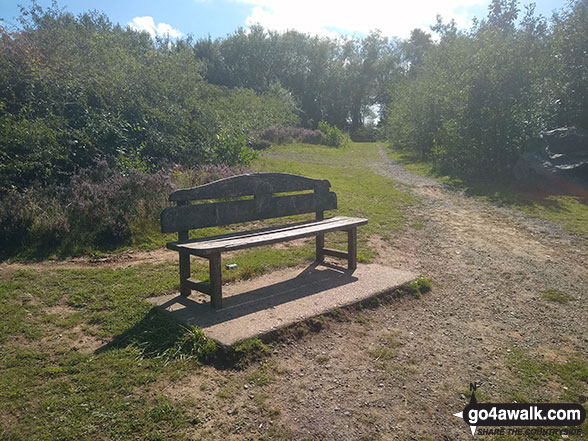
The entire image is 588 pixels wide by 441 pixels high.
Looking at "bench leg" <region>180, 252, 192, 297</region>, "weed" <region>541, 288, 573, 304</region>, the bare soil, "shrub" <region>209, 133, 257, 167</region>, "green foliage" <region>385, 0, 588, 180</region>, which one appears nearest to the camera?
the bare soil

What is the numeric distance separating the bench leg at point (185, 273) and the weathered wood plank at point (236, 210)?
0.27 meters

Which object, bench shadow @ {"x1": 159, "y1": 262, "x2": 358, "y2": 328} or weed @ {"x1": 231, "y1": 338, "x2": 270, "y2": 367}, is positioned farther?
bench shadow @ {"x1": 159, "y1": 262, "x2": 358, "y2": 328}

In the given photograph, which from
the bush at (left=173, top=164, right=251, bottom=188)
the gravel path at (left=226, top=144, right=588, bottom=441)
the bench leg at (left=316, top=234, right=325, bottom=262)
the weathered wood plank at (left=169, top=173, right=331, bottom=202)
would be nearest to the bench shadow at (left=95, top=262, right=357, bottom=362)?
the bench leg at (left=316, top=234, right=325, bottom=262)

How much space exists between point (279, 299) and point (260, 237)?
622mm

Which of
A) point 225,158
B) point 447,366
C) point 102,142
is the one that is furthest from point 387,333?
point 225,158

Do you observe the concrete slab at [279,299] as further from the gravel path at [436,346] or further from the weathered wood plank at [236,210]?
the weathered wood plank at [236,210]

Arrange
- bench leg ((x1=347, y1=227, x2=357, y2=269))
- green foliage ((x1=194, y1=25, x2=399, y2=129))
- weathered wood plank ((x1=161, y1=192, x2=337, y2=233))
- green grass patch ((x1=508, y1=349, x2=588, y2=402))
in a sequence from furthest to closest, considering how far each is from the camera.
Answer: green foliage ((x1=194, y1=25, x2=399, y2=129)) < bench leg ((x1=347, y1=227, x2=357, y2=269)) < weathered wood plank ((x1=161, y1=192, x2=337, y2=233)) < green grass patch ((x1=508, y1=349, x2=588, y2=402))

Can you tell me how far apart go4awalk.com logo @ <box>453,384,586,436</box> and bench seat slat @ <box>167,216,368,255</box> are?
7.08 feet

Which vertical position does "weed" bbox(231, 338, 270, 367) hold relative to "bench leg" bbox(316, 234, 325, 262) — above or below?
below

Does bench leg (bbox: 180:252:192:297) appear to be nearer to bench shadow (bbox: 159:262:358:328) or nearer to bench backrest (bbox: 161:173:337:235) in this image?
bench shadow (bbox: 159:262:358:328)

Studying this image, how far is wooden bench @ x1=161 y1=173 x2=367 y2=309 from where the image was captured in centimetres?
427

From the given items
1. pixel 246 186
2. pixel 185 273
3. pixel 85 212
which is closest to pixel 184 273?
pixel 185 273

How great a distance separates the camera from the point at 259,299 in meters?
4.60

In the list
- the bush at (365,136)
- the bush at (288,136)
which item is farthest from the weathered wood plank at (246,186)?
the bush at (365,136)
